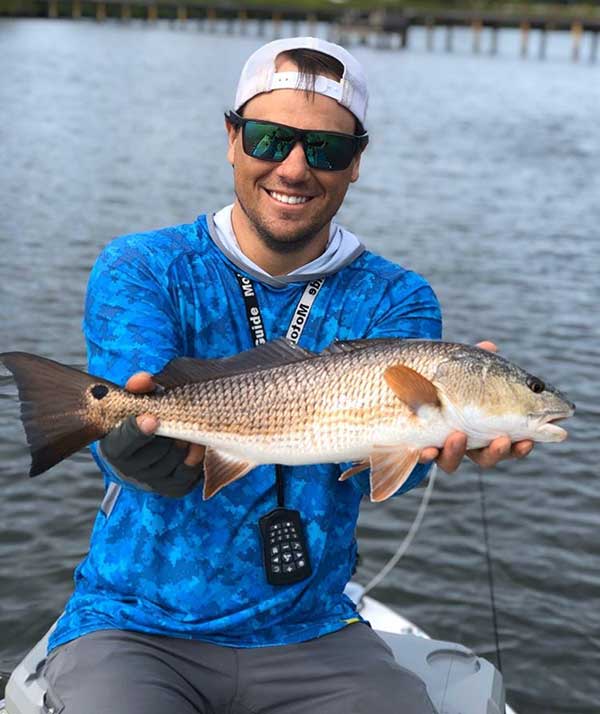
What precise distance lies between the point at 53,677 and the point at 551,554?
18.1 feet

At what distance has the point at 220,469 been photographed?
366cm

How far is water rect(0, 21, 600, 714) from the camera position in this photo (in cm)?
748

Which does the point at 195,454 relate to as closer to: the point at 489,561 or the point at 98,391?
the point at 98,391

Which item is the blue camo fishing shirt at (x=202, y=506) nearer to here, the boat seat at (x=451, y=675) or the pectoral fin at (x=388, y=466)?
the pectoral fin at (x=388, y=466)

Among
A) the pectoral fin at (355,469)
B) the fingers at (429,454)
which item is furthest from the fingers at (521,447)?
the pectoral fin at (355,469)

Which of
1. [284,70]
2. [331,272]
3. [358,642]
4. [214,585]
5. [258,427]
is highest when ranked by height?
[284,70]

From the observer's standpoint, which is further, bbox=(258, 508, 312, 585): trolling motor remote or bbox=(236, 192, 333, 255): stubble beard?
bbox=(236, 192, 333, 255): stubble beard

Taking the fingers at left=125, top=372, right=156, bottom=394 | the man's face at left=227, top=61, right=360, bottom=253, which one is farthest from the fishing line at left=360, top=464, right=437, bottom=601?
the fingers at left=125, top=372, right=156, bottom=394

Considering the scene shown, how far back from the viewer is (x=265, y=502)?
390cm

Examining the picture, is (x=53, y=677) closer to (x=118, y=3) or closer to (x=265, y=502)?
(x=265, y=502)

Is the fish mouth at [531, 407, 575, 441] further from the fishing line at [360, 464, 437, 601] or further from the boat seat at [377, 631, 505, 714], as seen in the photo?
the fishing line at [360, 464, 437, 601]

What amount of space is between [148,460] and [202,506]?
0.42 m

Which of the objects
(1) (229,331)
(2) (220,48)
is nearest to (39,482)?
(1) (229,331)

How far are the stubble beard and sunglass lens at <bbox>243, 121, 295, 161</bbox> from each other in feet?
0.76
